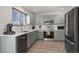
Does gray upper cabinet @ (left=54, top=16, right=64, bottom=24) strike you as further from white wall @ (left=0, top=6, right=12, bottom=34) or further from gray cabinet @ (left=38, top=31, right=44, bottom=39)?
white wall @ (left=0, top=6, right=12, bottom=34)

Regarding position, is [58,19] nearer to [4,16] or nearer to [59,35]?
[59,35]

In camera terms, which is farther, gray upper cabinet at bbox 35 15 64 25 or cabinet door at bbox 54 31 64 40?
gray upper cabinet at bbox 35 15 64 25

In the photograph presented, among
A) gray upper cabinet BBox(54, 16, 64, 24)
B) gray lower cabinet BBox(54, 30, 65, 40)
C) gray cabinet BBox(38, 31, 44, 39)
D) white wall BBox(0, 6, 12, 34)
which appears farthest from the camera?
gray cabinet BBox(38, 31, 44, 39)

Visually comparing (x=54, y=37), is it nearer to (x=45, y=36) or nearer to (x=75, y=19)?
(x=45, y=36)

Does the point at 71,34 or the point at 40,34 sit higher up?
the point at 71,34

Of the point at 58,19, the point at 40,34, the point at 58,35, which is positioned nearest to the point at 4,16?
the point at 40,34

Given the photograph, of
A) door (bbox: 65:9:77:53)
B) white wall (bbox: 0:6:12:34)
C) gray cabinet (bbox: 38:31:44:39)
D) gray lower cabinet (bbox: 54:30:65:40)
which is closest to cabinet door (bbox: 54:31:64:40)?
gray lower cabinet (bbox: 54:30:65:40)

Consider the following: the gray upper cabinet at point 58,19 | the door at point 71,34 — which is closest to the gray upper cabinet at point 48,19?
the gray upper cabinet at point 58,19

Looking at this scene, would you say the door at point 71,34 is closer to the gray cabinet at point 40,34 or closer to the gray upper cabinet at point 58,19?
the gray upper cabinet at point 58,19
